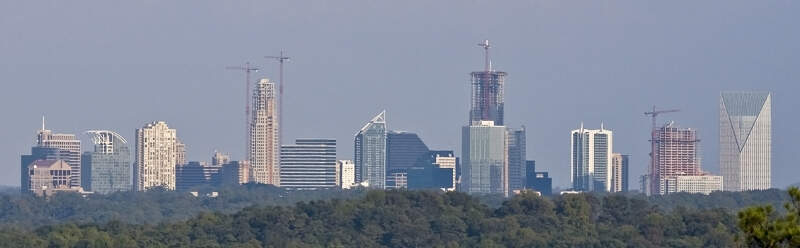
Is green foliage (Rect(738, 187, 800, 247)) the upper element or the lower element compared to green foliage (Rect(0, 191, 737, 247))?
upper

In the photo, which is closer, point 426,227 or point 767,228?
point 767,228

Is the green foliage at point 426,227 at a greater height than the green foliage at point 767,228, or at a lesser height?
lesser

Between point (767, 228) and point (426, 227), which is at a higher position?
point (767, 228)

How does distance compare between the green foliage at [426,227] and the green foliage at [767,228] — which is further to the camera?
the green foliage at [426,227]
